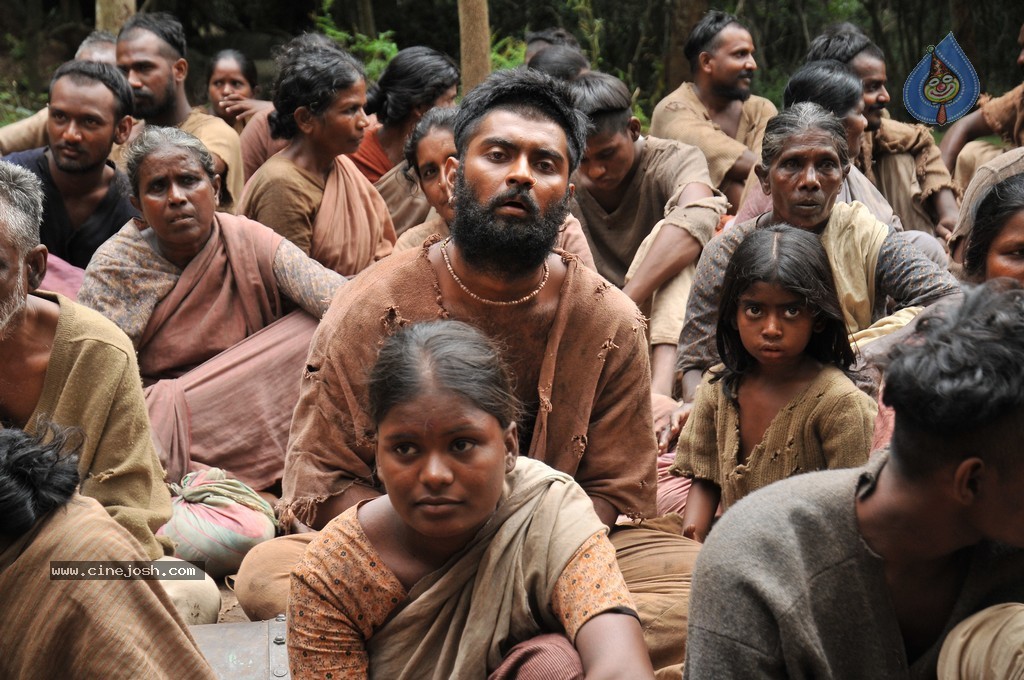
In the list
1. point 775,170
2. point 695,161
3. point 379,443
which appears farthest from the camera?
point 695,161

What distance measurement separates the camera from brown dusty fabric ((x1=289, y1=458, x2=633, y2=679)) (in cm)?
283

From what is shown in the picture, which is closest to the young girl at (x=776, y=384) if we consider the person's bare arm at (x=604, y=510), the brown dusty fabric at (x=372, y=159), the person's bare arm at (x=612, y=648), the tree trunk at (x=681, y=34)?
the person's bare arm at (x=604, y=510)

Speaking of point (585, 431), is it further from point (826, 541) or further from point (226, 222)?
point (226, 222)

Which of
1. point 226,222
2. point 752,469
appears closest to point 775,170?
point 752,469

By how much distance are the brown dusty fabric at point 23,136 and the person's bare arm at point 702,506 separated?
14.3 ft

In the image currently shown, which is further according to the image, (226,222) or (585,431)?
(226,222)

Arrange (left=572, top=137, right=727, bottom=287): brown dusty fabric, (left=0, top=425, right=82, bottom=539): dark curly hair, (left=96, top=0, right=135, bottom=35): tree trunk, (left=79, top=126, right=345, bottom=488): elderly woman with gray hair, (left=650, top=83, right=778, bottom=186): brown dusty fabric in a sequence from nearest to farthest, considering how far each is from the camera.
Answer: (left=0, top=425, right=82, bottom=539): dark curly hair < (left=79, top=126, right=345, bottom=488): elderly woman with gray hair < (left=572, top=137, right=727, bottom=287): brown dusty fabric < (left=650, top=83, right=778, bottom=186): brown dusty fabric < (left=96, top=0, right=135, bottom=35): tree trunk

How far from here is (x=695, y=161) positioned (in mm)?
6188

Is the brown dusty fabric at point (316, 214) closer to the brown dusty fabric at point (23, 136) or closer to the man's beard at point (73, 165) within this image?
the man's beard at point (73, 165)

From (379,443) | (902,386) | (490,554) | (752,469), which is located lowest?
(752,469)

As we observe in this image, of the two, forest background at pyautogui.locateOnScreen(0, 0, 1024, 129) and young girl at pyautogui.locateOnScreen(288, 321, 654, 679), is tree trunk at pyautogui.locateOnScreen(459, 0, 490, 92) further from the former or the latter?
young girl at pyautogui.locateOnScreen(288, 321, 654, 679)

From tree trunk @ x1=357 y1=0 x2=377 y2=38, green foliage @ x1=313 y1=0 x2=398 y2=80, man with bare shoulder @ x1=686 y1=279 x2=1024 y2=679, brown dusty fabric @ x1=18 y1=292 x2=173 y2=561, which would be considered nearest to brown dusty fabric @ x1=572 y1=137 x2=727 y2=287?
brown dusty fabric @ x1=18 y1=292 x2=173 y2=561

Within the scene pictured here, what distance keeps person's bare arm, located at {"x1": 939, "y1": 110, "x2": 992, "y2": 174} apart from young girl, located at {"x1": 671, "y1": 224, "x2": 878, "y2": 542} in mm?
4006

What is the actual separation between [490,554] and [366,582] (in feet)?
0.93
